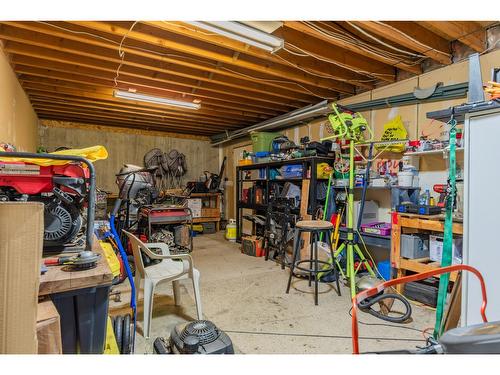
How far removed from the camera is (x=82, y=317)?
107 cm

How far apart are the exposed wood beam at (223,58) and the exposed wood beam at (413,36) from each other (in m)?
1.19

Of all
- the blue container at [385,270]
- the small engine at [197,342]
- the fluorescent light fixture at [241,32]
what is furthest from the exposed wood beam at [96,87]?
the small engine at [197,342]

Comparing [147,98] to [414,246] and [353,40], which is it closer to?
[353,40]

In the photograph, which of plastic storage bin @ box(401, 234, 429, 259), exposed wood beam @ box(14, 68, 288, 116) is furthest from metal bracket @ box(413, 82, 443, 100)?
exposed wood beam @ box(14, 68, 288, 116)

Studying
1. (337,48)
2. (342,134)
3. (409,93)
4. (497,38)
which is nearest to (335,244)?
(342,134)

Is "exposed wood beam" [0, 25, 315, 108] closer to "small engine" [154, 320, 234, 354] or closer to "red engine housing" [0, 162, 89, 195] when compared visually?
"red engine housing" [0, 162, 89, 195]

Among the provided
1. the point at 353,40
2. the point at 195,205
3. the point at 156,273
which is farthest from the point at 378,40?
the point at 195,205

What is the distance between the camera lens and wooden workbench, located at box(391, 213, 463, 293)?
8.61 feet

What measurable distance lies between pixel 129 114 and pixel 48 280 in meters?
5.58

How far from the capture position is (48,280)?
0.99 metres

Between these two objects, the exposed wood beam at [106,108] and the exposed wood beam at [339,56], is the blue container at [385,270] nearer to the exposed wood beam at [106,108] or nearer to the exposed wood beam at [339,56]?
the exposed wood beam at [339,56]

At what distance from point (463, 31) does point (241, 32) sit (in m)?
2.17

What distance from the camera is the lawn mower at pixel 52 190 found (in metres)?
1.41
